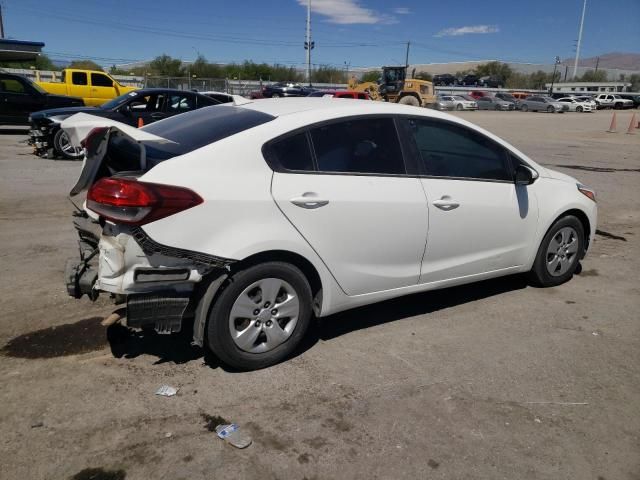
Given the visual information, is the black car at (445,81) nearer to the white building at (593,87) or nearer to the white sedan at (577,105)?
the white building at (593,87)

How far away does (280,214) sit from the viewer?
323cm

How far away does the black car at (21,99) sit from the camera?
1543cm

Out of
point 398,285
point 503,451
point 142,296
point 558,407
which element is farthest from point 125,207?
point 558,407

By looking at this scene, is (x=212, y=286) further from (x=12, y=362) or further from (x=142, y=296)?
(x=12, y=362)

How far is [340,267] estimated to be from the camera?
3.55 m

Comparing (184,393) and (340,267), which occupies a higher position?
(340,267)

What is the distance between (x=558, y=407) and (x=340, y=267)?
61.8 inches

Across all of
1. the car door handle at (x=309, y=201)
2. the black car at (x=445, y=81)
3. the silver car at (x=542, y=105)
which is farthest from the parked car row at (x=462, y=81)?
the car door handle at (x=309, y=201)

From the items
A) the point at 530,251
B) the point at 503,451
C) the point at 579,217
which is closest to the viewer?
the point at 503,451

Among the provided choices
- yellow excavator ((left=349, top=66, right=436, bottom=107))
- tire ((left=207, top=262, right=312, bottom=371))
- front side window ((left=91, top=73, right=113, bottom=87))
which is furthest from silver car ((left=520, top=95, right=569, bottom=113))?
tire ((left=207, top=262, right=312, bottom=371))

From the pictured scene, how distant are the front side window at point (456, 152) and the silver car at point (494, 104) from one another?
52.4 m

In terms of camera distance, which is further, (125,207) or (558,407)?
(558,407)

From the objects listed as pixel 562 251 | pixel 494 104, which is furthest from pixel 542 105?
pixel 562 251

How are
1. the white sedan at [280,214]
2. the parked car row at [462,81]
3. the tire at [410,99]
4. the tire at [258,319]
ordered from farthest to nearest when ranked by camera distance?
the parked car row at [462,81] < the tire at [410,99] < the tire at [258,319] < the white sedan at [280,214]
